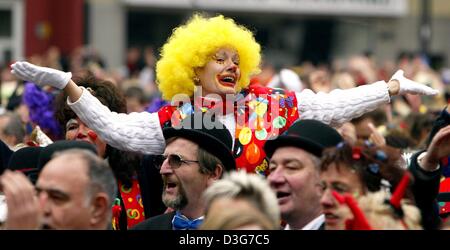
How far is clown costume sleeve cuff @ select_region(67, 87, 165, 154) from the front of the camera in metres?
7.36

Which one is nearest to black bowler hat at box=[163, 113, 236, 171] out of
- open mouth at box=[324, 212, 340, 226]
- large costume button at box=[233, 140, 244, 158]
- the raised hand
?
large costume button at box=[233, 140, 244, 158]

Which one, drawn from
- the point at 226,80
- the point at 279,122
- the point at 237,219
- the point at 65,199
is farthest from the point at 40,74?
the point at 237,219

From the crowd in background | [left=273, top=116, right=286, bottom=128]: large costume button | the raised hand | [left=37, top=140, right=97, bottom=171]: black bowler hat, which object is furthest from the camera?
the crowd in background

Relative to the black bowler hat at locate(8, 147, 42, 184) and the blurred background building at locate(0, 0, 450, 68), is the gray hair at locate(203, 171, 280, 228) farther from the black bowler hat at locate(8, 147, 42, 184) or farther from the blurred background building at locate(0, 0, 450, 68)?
the blurred background building at locate(0, 0, 450, 68)

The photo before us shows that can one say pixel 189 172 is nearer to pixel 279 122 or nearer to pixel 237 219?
pixel 279 122

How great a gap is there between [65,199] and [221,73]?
7.26ft

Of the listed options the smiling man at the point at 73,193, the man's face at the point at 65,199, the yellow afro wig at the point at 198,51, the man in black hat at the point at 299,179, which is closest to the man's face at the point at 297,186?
the man in black hat at the point at 299,179

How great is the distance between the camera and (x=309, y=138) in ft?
20.4

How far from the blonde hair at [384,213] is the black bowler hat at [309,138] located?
534mm

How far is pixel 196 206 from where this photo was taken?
6793mm

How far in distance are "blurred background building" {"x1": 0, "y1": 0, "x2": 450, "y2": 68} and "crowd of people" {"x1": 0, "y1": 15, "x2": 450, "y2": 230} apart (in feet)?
59.5

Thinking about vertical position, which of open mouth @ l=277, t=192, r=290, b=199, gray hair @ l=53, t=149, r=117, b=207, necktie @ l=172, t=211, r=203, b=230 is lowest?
necktie @ l=172, t=211, r=203, b=230

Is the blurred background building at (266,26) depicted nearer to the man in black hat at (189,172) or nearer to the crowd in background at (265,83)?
the crowd in background at (265,83)

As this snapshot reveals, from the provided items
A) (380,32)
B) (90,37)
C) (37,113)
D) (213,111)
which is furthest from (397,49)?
(213,111)
